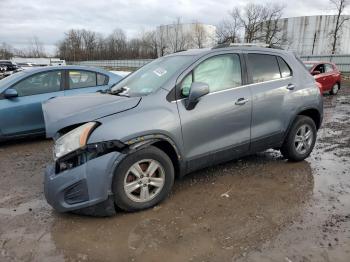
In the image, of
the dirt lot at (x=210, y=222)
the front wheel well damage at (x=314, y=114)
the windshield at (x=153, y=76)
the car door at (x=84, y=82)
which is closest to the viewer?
the dirt lot at (x=210, y=222)

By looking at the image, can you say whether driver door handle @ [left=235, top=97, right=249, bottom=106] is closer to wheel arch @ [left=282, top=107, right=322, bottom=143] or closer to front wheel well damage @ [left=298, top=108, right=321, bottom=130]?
wheel arch @ [left=282, top=107, right=322, bottom=143]

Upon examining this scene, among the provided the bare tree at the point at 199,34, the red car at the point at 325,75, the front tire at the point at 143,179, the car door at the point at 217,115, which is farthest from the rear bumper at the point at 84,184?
the bare tree at the point at 199,34

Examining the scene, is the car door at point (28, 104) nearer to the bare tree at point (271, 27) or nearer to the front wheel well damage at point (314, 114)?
the front wheel well damage at point (314, 114)

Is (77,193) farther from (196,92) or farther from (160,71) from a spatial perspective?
(160,71)

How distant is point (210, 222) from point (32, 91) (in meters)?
4.90

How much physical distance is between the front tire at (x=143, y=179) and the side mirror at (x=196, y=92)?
2.19ft

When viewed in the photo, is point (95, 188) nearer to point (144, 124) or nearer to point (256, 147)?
point (144, 124)

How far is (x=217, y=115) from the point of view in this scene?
4219 millimetres

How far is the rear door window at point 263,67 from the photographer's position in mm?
4746

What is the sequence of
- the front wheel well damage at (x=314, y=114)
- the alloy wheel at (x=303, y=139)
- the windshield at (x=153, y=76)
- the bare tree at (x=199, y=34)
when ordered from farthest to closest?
the bare tree at (x=199, y=34) < the front wheel well damage at (x=314, y=114) < the alloy wheel at (x=303, y=139) < the windshield at (x=153, y=76)

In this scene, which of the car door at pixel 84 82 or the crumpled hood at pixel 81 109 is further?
the car door at pixel 84 82

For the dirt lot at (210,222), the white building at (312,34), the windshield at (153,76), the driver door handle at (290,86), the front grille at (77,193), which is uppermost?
the white building at (312,34)

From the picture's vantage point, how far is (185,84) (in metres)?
4.10

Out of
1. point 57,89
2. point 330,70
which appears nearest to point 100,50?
point 330,70
